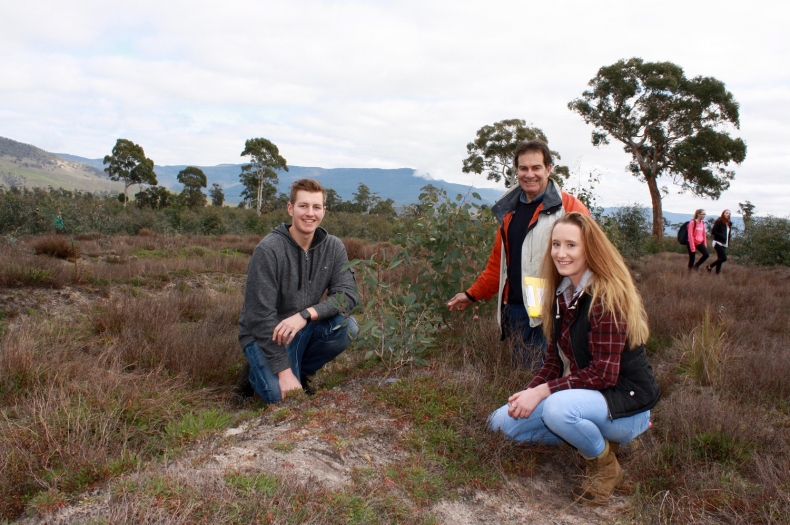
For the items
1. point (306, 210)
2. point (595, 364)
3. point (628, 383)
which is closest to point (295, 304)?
point (306, 210)

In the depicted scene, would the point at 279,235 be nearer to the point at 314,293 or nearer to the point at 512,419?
the point at 314,293

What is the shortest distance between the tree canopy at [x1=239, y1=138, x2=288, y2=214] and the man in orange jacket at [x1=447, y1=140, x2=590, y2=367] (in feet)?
134

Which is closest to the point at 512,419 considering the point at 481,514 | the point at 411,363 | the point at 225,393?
the point at 481,514

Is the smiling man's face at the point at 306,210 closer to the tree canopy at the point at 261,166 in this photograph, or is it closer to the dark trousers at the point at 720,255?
the dark trousers at the point at 720,255

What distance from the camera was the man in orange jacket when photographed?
329 centimetres

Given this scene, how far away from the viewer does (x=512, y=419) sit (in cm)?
272

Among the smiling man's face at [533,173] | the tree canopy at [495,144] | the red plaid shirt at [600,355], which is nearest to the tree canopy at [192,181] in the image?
the tree canopy at [495,144]

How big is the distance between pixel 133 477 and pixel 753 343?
5.34 metres

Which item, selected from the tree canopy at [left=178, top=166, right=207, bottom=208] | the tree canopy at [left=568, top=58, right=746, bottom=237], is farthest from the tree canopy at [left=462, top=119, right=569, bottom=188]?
the tree canopy at [left=178, top=166, right=207, bottom=208]

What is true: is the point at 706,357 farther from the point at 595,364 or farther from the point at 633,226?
the point at 633,226

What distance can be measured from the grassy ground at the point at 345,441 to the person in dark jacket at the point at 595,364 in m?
0.29

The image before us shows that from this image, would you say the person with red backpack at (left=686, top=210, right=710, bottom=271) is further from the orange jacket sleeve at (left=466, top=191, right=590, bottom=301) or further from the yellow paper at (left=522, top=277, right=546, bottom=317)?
the yellow paper at (left=522, top=277, right=546, bottom=317)

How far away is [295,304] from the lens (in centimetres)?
349

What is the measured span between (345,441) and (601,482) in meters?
1.28
